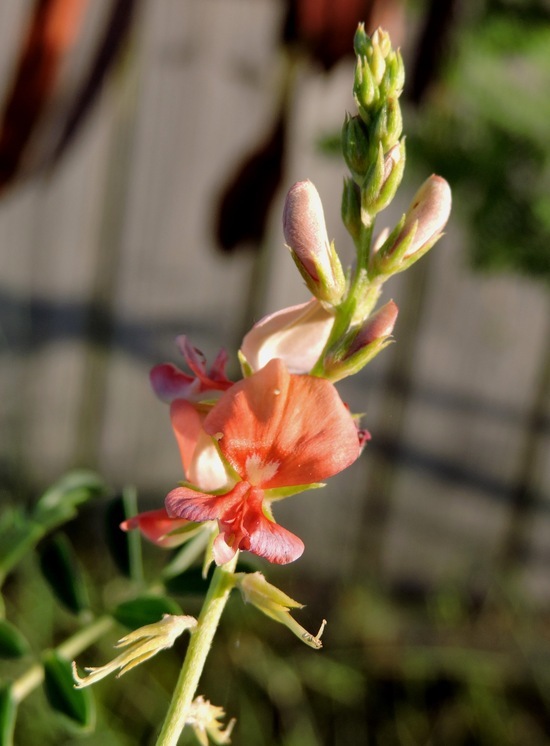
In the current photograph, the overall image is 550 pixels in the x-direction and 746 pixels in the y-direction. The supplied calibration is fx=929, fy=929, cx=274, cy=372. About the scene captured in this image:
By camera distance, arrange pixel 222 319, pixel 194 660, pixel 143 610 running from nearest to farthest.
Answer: pixel 194 660, pixel 143 610, pixel 222 319

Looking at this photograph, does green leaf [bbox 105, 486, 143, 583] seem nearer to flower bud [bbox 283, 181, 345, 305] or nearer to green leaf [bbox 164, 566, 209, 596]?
green leaf [bbox 164, 566, 209, 596]

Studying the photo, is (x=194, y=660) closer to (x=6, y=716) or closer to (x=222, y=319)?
(x=6, y=716)

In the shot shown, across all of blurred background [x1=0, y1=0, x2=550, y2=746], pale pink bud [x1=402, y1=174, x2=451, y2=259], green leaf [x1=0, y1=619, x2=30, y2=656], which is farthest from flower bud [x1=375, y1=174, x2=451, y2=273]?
blurred background [x1=0, y1=0, x2=550, y2=746]

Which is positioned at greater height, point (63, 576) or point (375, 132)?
point (375, 132)

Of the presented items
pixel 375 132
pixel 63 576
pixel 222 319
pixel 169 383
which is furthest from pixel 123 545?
pixel 222 319

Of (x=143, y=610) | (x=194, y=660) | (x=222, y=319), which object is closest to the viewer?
(x=194, y=660)

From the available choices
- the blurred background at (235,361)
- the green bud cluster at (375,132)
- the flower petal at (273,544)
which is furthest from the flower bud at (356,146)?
the blurred background at (235,361)

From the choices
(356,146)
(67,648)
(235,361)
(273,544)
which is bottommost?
(235,361)

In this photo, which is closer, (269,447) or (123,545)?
(269,447)
